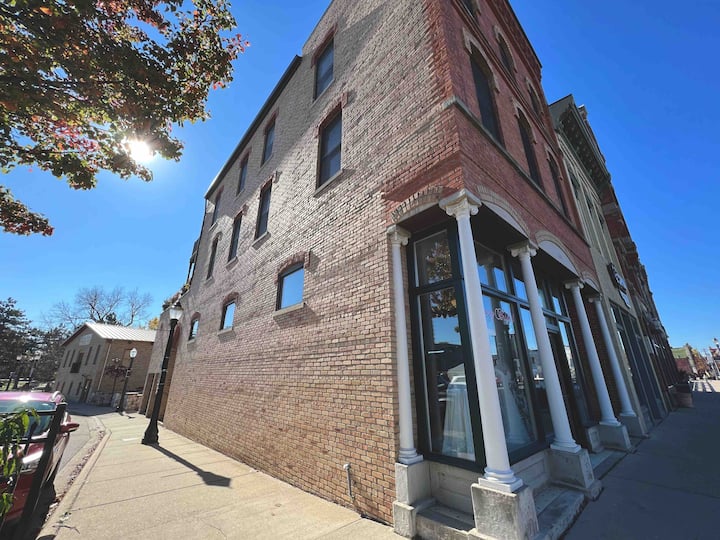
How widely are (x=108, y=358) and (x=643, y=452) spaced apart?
40.2m

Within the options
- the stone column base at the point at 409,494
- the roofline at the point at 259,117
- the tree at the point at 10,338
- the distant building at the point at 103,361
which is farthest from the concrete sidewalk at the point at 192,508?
the tree at the point at 10,338

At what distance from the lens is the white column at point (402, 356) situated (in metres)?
4.23

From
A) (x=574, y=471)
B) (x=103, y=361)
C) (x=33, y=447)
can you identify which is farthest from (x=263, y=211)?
(x=103, y=361)

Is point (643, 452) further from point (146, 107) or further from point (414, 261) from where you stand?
point (146, 107)

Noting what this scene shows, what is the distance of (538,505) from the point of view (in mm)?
4215

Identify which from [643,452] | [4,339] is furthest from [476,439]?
[4,339]

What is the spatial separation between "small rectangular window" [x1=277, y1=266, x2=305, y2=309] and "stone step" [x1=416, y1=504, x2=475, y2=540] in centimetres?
484

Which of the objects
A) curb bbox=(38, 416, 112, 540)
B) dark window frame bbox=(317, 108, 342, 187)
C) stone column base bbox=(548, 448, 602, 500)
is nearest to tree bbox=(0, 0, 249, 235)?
dark window frame bbox=(317, 108, 342, 187)

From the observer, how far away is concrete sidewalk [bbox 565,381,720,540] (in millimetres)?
3639

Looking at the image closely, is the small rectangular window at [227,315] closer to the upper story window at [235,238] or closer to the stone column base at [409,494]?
the upper story window at [235,238]

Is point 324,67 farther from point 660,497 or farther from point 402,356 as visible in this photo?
point 660,497

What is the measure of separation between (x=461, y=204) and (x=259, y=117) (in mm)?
13240

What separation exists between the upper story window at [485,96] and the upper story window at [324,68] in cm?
443

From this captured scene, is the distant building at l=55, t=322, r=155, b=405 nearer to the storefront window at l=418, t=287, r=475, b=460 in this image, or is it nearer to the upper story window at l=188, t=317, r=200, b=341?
the upper story window at l=188, t=317, r=200, b=341
